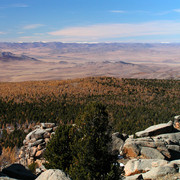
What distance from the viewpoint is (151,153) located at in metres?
11.5

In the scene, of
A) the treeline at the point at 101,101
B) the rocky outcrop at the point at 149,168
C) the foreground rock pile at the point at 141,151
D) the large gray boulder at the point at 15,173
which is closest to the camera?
the large gray boulder at the point at 15,173

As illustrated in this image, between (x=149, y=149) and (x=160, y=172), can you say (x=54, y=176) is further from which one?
(x=149, y=149)

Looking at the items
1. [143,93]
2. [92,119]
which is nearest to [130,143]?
[92,119]

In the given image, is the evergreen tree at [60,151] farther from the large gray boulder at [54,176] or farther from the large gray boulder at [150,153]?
the large gray boulder at [150,153]

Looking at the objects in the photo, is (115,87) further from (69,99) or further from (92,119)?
(92,119)

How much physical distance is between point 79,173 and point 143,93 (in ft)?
88.2

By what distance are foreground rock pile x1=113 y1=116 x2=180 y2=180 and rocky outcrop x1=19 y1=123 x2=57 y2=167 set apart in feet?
14.4

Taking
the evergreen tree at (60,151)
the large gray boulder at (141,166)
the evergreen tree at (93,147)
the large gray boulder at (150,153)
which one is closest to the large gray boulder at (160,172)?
the large gray boulder at (141,166)

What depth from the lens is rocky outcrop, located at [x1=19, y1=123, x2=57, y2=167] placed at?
12.7 meters

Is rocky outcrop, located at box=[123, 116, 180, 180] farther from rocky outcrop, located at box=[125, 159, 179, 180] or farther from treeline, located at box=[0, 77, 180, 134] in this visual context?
treeline, located at box=[0, 77, 180, 134]

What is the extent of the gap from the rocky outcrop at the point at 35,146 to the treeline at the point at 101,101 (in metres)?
4.19

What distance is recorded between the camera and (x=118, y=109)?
24.2m

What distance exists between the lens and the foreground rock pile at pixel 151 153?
8.56m

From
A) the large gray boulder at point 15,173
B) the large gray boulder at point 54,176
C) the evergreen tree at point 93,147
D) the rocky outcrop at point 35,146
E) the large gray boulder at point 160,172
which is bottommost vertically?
the rocky outcrop at point 35,146
